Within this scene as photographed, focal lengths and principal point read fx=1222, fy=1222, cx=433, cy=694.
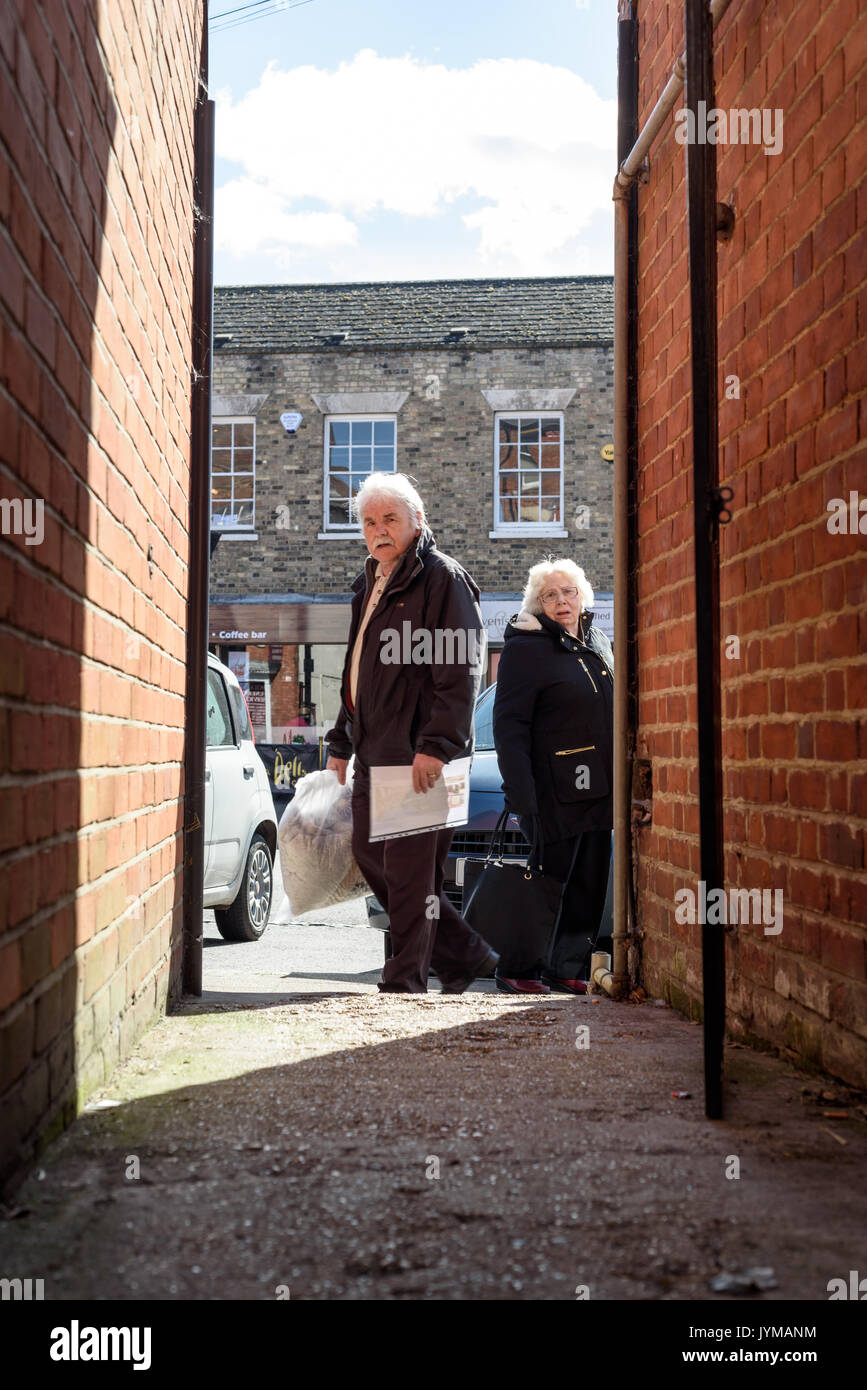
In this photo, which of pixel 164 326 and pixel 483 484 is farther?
pixel 483 484

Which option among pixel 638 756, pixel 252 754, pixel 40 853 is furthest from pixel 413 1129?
pixel 252 754

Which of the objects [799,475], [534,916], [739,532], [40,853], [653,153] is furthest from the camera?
[534,916]

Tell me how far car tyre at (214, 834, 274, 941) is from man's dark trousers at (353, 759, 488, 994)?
9.87ft

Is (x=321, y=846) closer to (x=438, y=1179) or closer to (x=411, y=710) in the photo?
(x=411, y=710)

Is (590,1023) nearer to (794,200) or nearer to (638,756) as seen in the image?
(638,756)

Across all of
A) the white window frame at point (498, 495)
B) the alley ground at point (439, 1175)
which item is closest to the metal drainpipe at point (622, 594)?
the alley ground at point (439, 1175)

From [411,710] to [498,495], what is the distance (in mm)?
14604

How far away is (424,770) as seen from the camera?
4371mm

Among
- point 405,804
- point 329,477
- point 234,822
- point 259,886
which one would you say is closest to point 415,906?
point 405,804

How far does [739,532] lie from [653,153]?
1.67 m

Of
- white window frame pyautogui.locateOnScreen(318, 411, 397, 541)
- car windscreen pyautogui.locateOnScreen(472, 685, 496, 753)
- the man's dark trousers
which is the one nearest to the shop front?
white window frame pyautogui.locateOnScreen(318, 411, 397, 541)

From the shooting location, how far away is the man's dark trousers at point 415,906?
173 inches

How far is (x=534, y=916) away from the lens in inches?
202

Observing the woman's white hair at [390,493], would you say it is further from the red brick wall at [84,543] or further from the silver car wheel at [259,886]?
the silver car wheel at [259,886]
